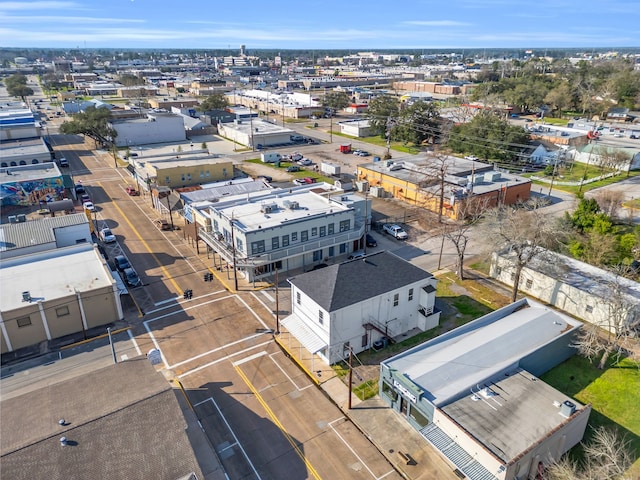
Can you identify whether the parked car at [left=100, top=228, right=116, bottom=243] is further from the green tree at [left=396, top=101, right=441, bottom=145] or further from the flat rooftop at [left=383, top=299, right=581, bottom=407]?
the green tree at [left=396, top=101, right=441, bottom=145]

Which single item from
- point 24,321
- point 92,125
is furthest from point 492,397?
point 92,125

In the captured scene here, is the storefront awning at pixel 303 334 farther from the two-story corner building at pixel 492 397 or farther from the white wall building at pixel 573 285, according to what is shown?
the white wall building at pixel 573 285

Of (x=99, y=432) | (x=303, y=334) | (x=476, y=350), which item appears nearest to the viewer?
(x=99, y=432)

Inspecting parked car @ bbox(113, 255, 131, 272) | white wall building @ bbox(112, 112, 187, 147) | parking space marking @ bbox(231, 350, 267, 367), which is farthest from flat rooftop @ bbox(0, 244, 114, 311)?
white wall building @ bbox(112, 112, 187, 147)

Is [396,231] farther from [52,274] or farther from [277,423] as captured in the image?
[52,274]

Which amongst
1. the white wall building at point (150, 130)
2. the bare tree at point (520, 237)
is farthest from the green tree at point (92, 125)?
the bare tree at point (520, 237)

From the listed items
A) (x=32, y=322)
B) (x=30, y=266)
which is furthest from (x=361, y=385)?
(x=30, y=266)
